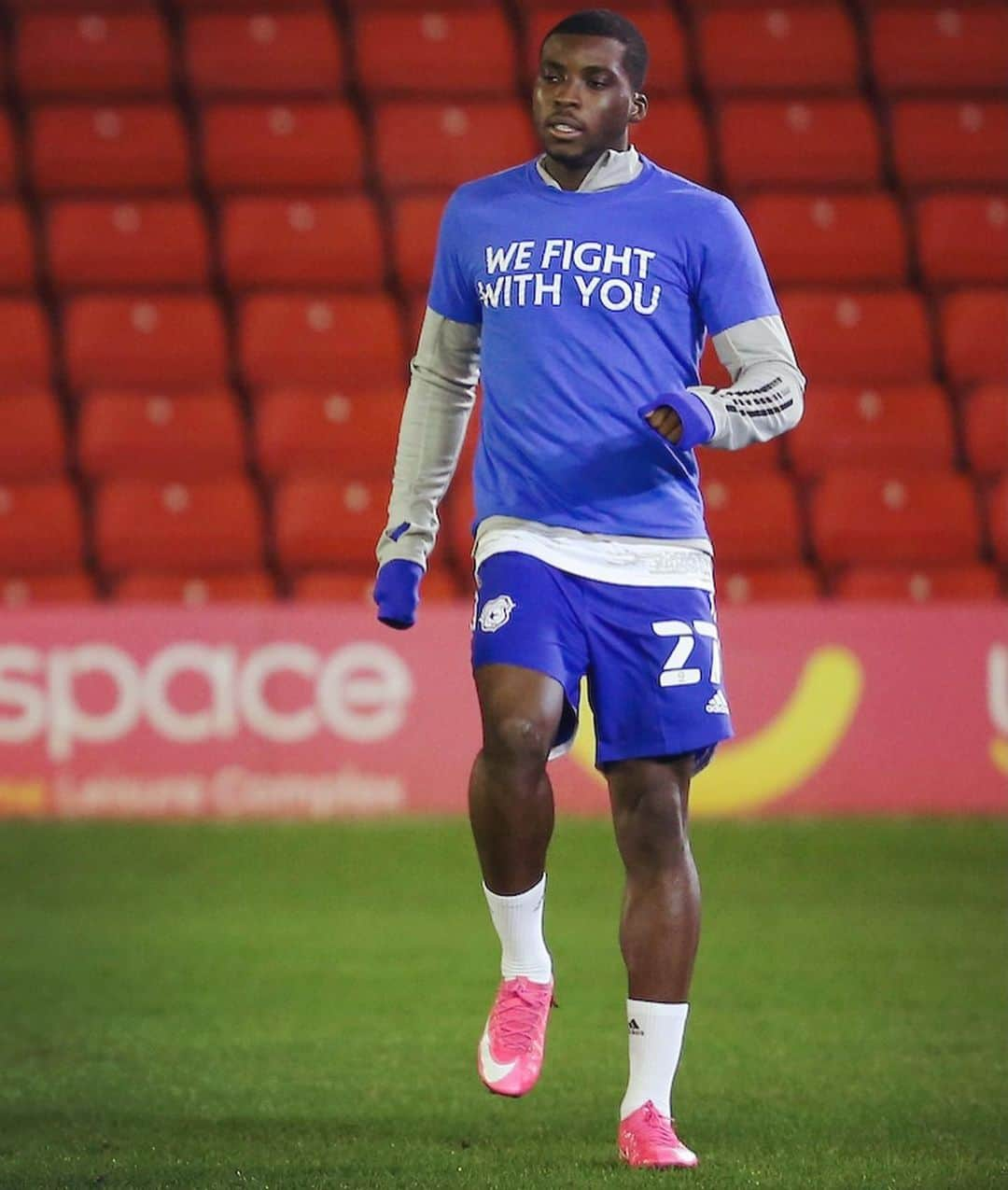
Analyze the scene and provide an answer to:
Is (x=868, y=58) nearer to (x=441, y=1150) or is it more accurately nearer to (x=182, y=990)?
(x=182, y=990)

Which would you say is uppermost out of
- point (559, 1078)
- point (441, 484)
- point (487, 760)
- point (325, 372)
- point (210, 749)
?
point (441, 484)

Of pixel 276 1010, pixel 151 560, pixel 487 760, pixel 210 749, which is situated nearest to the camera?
pixel 487 760

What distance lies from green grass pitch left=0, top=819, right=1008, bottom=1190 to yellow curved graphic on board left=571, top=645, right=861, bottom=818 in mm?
253

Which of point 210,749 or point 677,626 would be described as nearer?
point 677,626

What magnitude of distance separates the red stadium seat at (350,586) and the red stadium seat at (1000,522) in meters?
2.51

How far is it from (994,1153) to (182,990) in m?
2.56

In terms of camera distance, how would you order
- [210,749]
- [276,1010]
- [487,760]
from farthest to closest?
[210,749] → [276,1010] → [487,760]

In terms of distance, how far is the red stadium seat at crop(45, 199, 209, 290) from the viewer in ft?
37.1

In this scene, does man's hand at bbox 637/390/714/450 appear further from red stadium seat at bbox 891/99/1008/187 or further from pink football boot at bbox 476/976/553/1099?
red stadium seat at bbox 891/99/1008/187

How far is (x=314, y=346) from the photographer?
→ 1094 centimetres

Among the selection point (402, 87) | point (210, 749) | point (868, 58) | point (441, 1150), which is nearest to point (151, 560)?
point (210, 749)

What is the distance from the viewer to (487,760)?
13.0ft

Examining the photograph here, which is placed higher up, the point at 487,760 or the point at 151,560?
the point at 487,760

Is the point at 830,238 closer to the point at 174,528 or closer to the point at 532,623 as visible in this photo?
the point at 174,528
